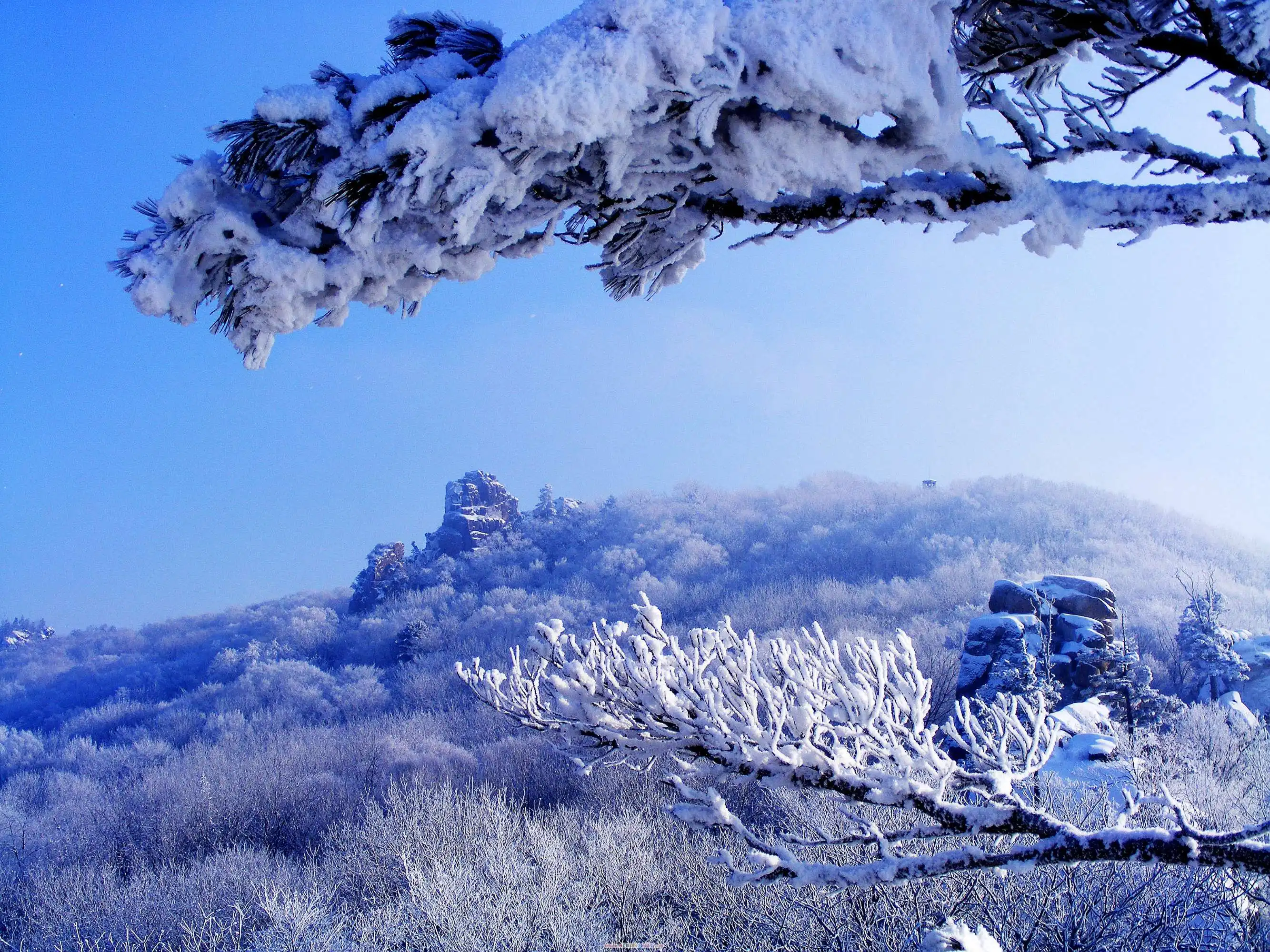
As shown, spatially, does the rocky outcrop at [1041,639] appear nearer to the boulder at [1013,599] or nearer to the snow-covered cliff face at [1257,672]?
the boulder at [1013,599]

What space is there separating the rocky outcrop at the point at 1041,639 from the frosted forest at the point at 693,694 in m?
0.12

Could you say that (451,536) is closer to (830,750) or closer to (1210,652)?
(1210,652)

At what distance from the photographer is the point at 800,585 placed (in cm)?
3331

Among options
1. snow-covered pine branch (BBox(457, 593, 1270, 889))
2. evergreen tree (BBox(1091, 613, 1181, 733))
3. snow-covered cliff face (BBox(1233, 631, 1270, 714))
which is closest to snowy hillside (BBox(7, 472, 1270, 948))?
snow-covered cliff face (BBox(1233, 631, 1270, 714))

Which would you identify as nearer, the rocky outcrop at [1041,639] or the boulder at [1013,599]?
the rocky outcrop at [1041,639]

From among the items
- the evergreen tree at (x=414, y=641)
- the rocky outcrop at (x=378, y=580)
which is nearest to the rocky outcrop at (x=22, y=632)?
the rocky outcrop at (x=378, y=580)

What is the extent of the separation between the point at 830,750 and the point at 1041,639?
1780cm

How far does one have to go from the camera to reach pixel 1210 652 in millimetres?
18484

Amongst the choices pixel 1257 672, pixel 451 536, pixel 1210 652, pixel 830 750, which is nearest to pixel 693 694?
pixel 830 750

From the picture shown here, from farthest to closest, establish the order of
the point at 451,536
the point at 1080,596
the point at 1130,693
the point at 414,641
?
1. the point at 451,536
2. the point at 414,641
3. the point at 1080,596
4. the point at 1130,693

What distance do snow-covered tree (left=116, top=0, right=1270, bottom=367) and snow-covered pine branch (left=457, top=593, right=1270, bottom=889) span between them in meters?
1.83

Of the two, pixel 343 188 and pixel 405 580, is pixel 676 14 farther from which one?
pixel 405 580

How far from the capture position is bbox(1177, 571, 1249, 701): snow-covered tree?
59.7 feet

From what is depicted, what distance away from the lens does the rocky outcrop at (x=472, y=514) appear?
179 ft
